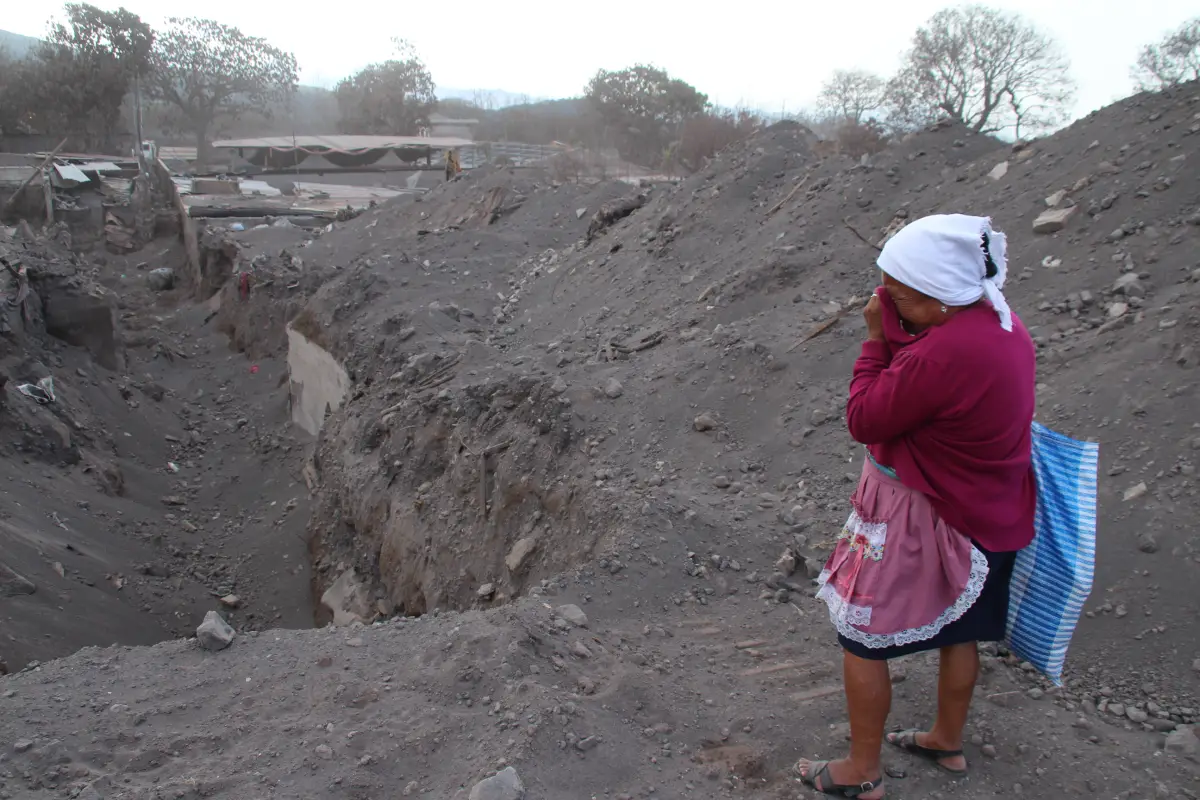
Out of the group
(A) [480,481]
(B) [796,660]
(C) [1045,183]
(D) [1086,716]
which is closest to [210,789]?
(B) [796,660]

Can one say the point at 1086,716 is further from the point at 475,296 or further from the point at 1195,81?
the point at 475,296

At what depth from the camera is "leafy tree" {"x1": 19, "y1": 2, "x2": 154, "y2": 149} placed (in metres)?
31.8

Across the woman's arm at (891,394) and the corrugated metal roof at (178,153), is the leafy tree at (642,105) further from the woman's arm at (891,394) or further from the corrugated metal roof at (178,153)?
the woman's arm at (891,394)

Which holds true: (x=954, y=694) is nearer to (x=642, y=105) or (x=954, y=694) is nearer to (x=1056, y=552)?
(x=1056, y=552)

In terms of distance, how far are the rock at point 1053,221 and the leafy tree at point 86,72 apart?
34.5 metres

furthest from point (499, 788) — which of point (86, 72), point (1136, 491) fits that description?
point (86, 72)

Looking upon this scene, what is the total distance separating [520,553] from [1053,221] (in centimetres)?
358

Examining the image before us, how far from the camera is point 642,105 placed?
3012 cm

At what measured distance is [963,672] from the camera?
216 cm

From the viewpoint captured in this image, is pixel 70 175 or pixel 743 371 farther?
pixel 70 175

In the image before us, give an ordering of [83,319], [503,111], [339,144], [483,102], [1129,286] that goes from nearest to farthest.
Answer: [1129,286] < [83,319] < [339,144] < [503,111] < [483,102]

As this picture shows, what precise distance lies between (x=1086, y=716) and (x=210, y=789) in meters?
2.44

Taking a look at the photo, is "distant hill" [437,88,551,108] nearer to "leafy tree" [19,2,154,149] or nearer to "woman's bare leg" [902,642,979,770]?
"leafy tree" [19,2,154,149]

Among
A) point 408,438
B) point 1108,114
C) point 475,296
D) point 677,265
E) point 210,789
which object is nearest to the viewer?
point 210,789
